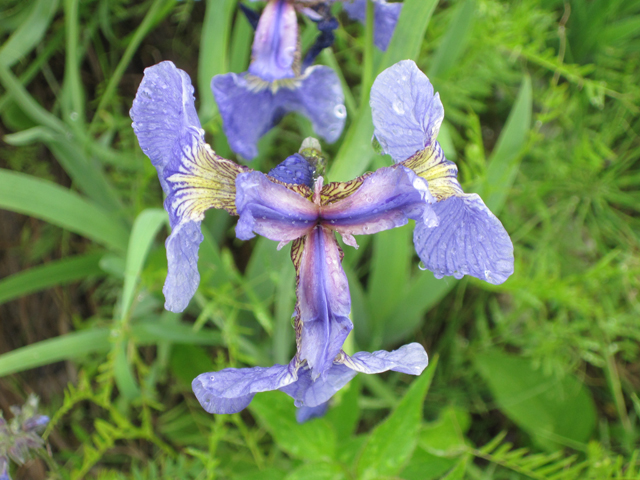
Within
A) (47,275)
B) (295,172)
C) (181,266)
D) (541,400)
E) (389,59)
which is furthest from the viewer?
(541,400)

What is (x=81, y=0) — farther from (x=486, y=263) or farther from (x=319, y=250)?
(x=486, y=263)

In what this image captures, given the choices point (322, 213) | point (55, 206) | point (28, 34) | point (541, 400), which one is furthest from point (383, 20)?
point (541, 400)

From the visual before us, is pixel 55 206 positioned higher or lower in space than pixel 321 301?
lower

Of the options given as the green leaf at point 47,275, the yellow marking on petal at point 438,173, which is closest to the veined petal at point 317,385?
the yellow marking on petal at point 438,173

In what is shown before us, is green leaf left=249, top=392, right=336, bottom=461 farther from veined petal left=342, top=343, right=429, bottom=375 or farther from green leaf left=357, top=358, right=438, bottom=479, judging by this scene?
veined petal left=342, top=343, right=429, bottom=375

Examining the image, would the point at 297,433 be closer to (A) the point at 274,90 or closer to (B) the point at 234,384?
(B) the point at 234,384

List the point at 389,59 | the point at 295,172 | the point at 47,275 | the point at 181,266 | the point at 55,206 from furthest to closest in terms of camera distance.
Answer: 1. the point at 47,275
2. the point at 55,206
3. the point at 389,59
4. the point at 295,172
5. the point at 181,266
